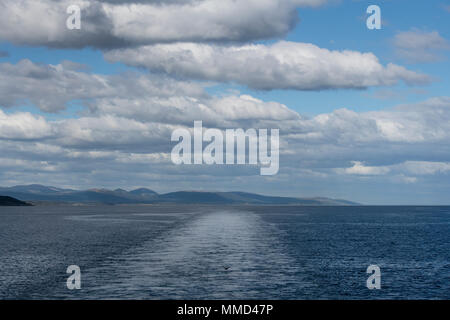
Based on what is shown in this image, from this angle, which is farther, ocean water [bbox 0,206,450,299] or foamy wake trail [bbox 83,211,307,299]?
ocean water [bbox 0,206,450,299]

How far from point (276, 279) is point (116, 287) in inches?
718

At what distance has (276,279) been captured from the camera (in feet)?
201

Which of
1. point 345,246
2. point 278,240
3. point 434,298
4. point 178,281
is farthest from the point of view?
point 278,240

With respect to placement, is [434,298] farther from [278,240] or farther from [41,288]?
[278,240]

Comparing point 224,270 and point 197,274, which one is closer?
point 197,274

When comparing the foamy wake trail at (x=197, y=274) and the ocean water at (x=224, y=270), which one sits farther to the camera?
the ocean water at (x=224, y=270)

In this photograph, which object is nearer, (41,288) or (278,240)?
(41,288)

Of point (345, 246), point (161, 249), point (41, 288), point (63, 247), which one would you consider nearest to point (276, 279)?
point (41, 288)

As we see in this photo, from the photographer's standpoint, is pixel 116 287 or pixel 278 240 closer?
pixel 116 287

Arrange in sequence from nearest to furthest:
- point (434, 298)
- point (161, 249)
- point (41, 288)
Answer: point (434, 298) < point (41, 288) < point (161, 249)

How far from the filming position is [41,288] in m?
55.5

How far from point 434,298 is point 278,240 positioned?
6515cm
